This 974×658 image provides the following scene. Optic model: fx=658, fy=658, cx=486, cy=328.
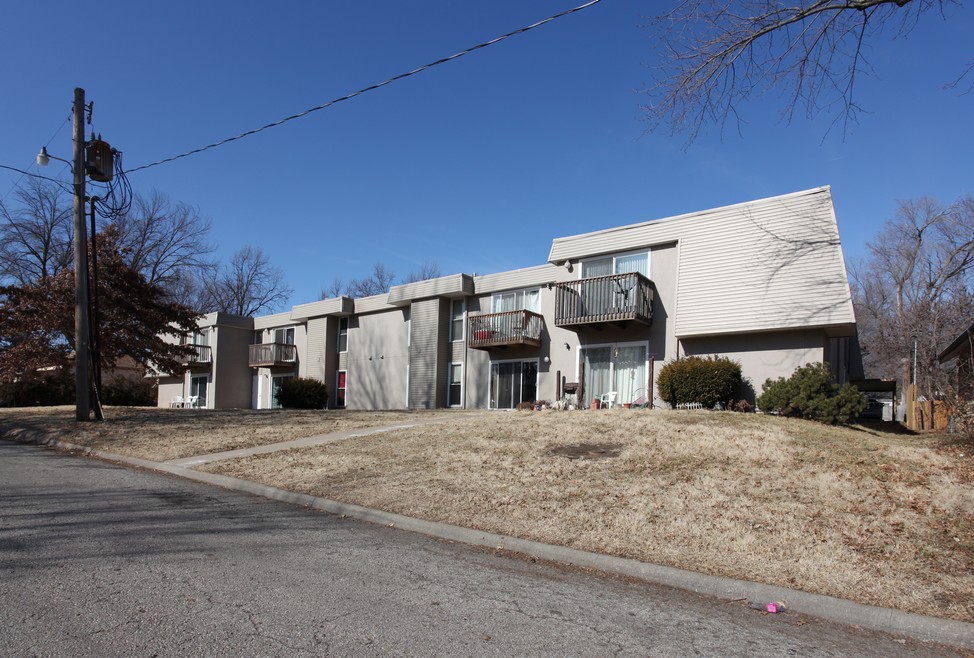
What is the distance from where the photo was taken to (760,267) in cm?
1709

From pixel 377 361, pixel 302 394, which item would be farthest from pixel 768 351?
pixel 302 394

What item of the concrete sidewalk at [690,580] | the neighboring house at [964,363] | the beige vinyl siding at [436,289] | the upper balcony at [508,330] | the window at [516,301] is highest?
the beige vinyl siding at [436,289]

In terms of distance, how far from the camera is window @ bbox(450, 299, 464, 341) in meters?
26.0

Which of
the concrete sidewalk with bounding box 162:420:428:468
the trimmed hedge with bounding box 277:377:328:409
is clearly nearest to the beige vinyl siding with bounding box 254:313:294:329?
the trimmed hedge with bounding box 277:377:328:409

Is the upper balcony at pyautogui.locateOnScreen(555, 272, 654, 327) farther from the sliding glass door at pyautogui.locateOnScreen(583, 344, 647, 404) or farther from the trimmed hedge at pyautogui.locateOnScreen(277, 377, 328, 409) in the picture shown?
the trimmed hedge at pyautogui.locateOnScreen(277, 377, 328, 409)

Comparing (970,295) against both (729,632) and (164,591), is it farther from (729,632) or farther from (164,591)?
(164,591)

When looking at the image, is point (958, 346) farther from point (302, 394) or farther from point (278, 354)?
point (278, 354)

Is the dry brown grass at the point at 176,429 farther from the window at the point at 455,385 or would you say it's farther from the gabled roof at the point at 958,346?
the gabled roof at the point at 958,346

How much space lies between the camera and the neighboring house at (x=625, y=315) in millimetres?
16562

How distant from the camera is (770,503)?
698 cm

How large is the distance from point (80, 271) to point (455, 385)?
1389cm

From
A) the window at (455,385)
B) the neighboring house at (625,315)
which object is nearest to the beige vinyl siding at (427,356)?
the neighboring house at (625,315)

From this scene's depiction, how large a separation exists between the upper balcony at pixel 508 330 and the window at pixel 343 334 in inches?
387

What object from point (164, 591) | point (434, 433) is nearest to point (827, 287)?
point (434, 433)
